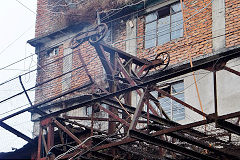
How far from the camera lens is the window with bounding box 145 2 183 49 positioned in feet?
47.6

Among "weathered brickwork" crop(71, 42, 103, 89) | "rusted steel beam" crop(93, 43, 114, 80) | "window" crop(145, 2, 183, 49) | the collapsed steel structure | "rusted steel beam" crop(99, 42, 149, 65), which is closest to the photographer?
the collapsed steel structure

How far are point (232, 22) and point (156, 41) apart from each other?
279 centimetres

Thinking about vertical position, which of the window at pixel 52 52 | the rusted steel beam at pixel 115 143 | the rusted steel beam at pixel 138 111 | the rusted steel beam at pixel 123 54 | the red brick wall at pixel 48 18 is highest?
the red brick wall at pixel 48 18

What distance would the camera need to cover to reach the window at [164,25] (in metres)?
14.5

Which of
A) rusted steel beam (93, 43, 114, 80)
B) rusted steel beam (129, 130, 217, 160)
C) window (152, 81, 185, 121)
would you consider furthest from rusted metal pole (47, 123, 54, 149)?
window (152, 81, 185, 121)

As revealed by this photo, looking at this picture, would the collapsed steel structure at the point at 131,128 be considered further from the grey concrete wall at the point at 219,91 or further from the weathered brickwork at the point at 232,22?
the weathered brickwork at the point at 232,22

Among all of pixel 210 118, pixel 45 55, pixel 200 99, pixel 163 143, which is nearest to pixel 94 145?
pixel 163 143

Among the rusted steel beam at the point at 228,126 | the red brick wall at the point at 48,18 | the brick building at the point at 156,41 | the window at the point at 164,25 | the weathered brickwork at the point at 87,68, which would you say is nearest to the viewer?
the rusted steel beam at the point at 228,126

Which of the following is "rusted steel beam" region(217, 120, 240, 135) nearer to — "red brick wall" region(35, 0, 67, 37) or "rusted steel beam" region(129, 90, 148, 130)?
"rusted steel beam" region(129, 90, 148, 130)

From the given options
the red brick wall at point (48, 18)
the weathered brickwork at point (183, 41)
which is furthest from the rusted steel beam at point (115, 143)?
the red brick wall at point (48, 18)

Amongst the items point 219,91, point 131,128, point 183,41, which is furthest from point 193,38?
point 131,128

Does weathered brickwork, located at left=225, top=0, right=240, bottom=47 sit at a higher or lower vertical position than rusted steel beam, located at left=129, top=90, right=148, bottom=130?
higher

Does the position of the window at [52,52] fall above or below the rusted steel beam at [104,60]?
above

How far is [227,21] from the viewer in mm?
13320
